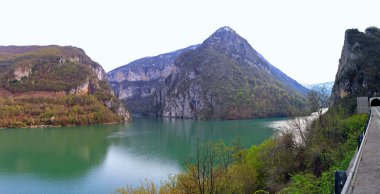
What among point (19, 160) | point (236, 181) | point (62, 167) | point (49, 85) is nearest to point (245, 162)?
point (236, 181)

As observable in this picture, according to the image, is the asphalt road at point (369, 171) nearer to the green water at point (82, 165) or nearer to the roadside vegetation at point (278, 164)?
the roadside vegetation at point (278, 164)

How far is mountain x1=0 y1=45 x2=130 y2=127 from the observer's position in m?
140

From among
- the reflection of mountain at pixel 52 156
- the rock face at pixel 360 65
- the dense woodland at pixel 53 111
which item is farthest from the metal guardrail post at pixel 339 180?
the dense woodland at pixel 53 111

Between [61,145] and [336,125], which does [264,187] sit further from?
[61,145]

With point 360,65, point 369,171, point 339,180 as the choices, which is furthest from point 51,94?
point 339,180

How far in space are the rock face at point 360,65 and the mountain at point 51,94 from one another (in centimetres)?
10931

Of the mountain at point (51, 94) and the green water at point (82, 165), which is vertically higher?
the mountain at point (51, 94)

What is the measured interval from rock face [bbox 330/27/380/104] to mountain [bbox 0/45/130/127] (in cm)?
10931

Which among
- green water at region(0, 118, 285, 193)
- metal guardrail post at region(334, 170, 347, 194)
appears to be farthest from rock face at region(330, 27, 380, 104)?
metal guardrail post at region(334, 170, 347, 194)

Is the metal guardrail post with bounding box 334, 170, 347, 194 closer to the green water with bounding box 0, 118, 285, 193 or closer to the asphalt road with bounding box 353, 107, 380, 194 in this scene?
the asphalt road with bounding box 353, 107, 380, 194

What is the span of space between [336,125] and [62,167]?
39.9m

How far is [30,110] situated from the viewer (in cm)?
14162

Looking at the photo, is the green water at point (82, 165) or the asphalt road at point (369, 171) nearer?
the asphalt road at point (369, 171)

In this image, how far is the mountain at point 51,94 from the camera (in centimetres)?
13988
